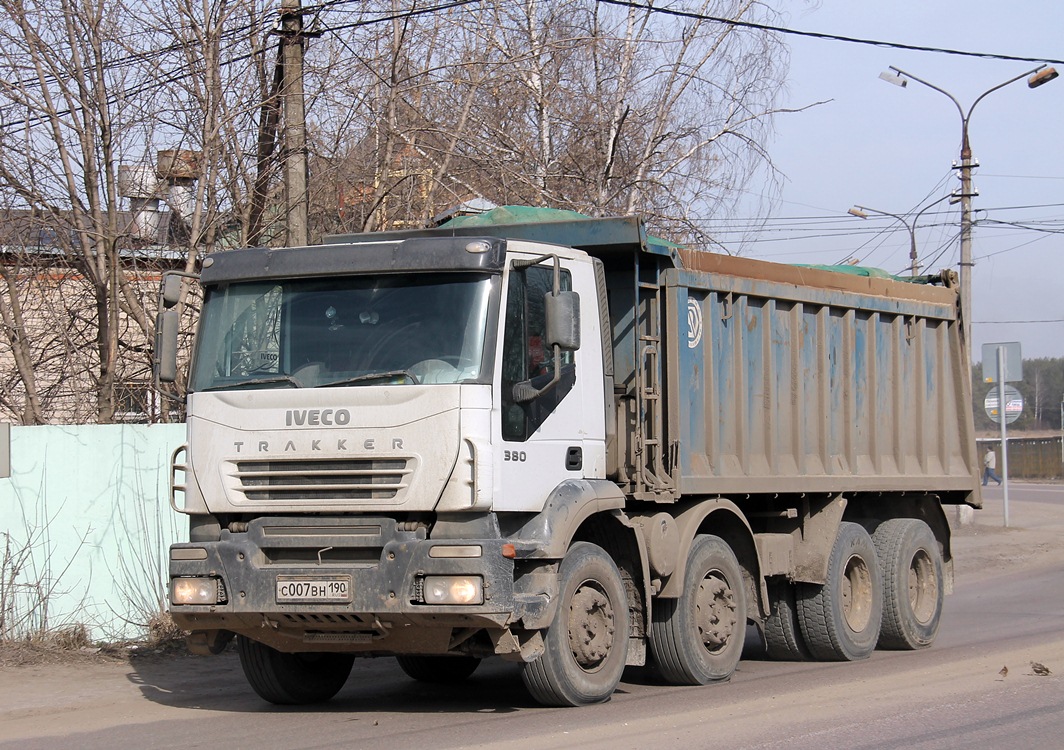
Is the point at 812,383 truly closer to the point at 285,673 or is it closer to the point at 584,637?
the point at 584,637

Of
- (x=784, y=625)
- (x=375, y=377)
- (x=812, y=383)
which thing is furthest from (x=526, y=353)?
(x=784, y=625)

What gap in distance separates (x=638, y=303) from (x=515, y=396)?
61.9 inches

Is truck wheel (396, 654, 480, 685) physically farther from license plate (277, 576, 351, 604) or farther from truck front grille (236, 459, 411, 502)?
truck front grille (236, 459, 411, 502)

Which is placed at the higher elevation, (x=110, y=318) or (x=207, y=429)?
(x=110, y=318)

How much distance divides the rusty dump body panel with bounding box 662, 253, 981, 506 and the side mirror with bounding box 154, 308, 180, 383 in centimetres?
319

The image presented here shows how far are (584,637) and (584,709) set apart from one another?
0.44 meters

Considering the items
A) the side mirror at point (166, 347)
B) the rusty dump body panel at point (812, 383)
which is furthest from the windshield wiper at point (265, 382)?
the rusty dump body panel at point (812, 383)

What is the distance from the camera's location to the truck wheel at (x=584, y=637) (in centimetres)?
796

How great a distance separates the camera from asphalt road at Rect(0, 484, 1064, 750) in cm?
723

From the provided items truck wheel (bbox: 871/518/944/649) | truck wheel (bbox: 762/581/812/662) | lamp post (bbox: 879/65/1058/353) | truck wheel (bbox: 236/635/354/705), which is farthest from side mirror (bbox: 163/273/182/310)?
lamp post (bbox: 879/65/1058/353)

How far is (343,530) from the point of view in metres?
7.59

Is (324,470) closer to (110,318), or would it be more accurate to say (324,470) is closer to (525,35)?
(110,318)

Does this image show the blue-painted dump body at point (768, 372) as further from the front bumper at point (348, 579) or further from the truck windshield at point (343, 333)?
the front bumper at point (348, 579)

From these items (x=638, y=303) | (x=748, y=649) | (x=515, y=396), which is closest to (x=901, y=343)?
(x=748, y=649)
